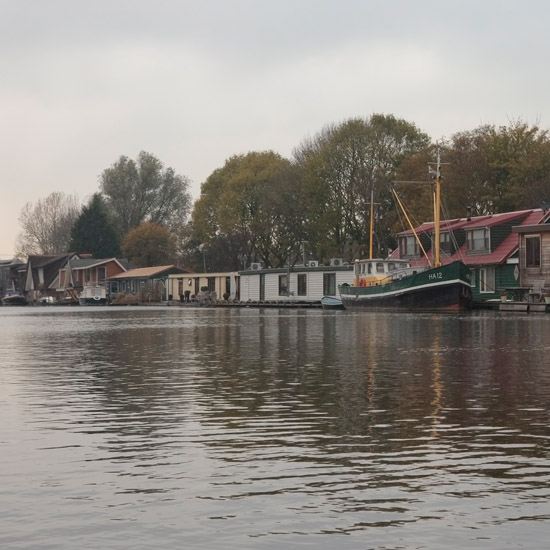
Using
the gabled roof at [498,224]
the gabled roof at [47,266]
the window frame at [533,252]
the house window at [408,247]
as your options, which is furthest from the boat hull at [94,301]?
the window frame at [533,252]

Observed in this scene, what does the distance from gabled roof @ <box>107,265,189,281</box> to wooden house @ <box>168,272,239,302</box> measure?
9.74 ft

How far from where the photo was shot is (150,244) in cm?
15350

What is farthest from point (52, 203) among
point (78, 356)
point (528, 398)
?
point (528, 398)

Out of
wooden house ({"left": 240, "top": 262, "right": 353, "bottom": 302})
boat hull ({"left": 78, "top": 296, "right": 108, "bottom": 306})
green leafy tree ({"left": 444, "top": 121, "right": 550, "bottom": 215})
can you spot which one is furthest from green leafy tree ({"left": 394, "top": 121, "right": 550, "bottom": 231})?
boat hull ({"left": 78, "top": 296, "right": 108, "bottom": 306})

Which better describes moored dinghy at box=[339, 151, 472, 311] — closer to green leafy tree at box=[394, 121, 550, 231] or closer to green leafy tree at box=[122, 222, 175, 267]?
green leafy tree at box=[394, 121, 550, 231]

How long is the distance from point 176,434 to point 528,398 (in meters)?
7.00

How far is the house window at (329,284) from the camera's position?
99.2m

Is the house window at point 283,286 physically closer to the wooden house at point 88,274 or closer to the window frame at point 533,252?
the window frame at point 533,252

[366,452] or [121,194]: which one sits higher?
[121,194]

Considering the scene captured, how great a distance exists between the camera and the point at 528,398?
18.4 metres

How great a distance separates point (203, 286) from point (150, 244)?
92.2 ft

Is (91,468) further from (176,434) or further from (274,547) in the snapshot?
(274,547)

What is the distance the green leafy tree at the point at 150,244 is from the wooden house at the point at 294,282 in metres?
40.9

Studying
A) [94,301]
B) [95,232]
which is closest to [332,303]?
[94,301]
